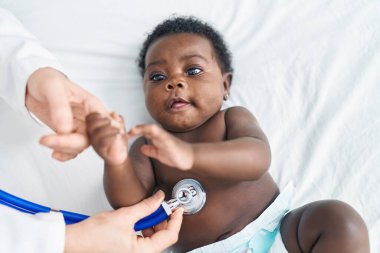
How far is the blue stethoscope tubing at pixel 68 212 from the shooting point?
0.88 m

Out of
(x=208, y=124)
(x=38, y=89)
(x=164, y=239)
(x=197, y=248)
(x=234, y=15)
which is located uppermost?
(x=234, y=15)

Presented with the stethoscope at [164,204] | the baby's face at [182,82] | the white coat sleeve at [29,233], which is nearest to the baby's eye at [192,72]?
the baby's face at [182,82]

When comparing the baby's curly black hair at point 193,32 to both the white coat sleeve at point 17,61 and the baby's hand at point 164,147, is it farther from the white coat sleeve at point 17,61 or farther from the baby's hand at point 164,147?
the baby's hand at point 164,147

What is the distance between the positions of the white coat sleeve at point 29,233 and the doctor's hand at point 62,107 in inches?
4.5

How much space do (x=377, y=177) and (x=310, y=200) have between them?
173 mm

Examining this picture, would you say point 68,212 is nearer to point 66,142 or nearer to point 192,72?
point 66,142

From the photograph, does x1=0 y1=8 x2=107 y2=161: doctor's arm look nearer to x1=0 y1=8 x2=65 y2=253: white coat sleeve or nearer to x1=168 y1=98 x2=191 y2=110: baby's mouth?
x1=0 y1=8 x2=65 y2=253: white coat sleeve

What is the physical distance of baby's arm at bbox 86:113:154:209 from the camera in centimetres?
74

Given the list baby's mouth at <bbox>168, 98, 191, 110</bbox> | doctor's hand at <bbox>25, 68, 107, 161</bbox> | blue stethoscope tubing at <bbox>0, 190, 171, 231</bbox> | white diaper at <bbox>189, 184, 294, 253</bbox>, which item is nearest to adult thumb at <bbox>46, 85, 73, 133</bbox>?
doctor's hand at <bbox>25, 68, 107, 161</bbox>

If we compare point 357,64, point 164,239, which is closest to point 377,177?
point 357,64

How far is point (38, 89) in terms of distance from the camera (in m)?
0.90

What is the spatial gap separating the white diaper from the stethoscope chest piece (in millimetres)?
91

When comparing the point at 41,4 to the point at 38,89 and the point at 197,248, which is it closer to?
the point at 38,89

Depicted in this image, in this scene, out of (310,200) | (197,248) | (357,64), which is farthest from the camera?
(357,64)
